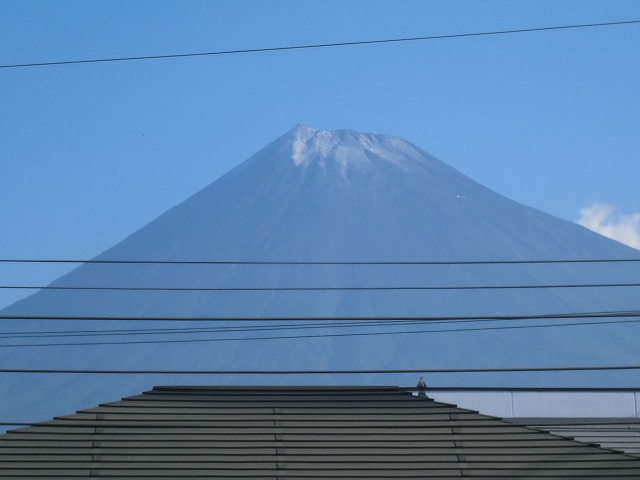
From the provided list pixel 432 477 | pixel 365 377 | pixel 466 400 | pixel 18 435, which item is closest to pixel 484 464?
pixel 432 477

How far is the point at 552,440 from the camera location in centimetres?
1286

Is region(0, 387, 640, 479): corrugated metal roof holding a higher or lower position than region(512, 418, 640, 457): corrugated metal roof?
lower

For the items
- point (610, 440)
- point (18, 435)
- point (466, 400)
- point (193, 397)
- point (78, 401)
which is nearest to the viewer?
point (18, 435)

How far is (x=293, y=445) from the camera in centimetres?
1245

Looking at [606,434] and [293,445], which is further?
[606,434]

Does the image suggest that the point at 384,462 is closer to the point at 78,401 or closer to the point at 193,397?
the point at 193,397

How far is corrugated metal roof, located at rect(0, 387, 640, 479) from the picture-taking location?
39.6ft

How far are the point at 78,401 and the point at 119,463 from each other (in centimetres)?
19004

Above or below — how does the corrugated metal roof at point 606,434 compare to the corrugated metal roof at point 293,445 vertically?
above

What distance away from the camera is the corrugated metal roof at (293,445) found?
12062 mm

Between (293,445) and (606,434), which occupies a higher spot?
(606,434)

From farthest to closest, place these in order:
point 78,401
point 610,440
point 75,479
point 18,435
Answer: point 78,401 < point 610,440 < point 18,435 < point 75,479

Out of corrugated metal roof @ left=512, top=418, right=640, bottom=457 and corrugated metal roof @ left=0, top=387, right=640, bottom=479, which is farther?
corrugated metal roof @ left=512, top=418, right=640, bottom=457

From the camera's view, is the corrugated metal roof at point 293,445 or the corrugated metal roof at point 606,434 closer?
the corrugated metal roof at point 293,445
